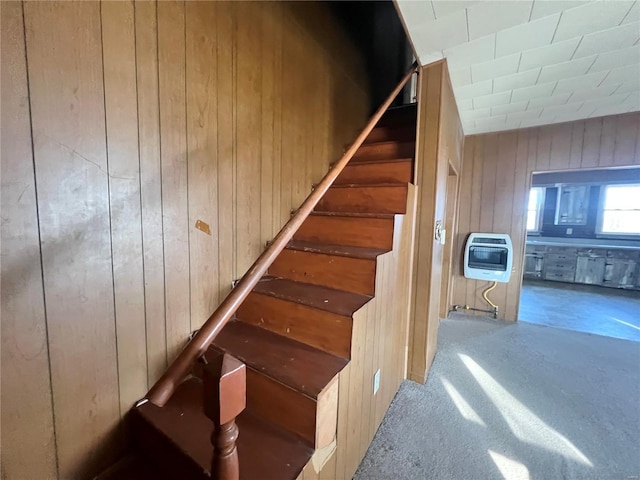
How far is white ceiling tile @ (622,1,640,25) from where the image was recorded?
1376 millimetres

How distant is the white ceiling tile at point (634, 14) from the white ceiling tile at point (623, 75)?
678 millimetres

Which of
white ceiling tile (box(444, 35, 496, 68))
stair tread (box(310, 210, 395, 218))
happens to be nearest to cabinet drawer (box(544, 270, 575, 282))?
white ceiling tile (box(444, 35, 496, 68))

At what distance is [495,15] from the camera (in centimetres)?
146

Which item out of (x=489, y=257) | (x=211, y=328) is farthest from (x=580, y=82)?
(x=211, y=328)

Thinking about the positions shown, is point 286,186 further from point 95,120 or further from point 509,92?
point 509,92

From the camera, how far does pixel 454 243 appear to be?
384 centimetres

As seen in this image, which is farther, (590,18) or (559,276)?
(559,276)

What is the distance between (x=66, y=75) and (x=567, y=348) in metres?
4.25

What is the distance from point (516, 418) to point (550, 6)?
2431 millimetres

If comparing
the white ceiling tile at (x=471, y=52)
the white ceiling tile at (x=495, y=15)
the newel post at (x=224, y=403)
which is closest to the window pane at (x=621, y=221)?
the white ceiling tile at (x=471, y=52)

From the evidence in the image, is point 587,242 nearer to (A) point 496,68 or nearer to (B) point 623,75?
(B) point 623,75

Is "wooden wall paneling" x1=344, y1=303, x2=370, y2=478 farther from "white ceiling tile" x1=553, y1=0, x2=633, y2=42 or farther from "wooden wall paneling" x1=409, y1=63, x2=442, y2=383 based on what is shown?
"white ceiling tile" x1=553, y1=0, x2=633, y2=42

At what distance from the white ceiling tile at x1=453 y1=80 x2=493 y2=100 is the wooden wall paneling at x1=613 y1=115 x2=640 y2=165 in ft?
6.46

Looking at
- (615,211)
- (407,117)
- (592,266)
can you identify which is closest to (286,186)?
(407,117)
